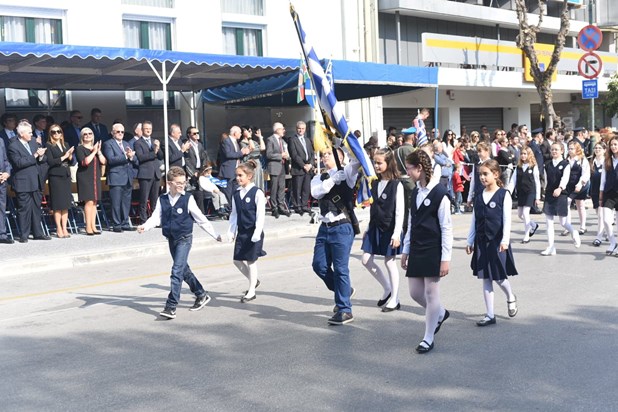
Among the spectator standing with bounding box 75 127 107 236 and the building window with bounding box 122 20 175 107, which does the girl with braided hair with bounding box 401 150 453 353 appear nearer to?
the spectator standing with bounding box 75 127 107 236

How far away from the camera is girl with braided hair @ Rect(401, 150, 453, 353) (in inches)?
270

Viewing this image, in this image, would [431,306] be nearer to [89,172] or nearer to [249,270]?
[249,270]

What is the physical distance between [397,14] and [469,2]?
545 centimetres

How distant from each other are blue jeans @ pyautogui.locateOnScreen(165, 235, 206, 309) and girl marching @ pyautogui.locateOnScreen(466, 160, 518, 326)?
2.98 m

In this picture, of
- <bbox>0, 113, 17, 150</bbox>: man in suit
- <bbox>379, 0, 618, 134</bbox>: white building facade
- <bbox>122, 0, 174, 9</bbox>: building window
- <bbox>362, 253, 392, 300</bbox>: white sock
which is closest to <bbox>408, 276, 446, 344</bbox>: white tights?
<bbox>362, 253, 392, 300</bbox>: white sock

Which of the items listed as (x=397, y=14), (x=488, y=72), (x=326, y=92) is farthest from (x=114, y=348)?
(x=488, y=72)

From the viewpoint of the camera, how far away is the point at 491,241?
7.94 meters

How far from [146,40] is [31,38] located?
2912 millimetres

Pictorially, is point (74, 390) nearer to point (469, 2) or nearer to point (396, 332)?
point (396, 332)

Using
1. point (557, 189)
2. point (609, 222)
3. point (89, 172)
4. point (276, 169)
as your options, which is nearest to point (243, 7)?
point (276, 169)

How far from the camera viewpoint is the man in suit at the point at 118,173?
15164mm

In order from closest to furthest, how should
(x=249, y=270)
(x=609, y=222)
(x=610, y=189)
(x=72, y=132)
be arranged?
(x=249, y=270), (x=610, y=189), (x=609, y=222), (x=72, y=132)

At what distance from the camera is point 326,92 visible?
767 centimetres

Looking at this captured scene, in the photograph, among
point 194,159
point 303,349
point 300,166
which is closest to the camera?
point 303,349
